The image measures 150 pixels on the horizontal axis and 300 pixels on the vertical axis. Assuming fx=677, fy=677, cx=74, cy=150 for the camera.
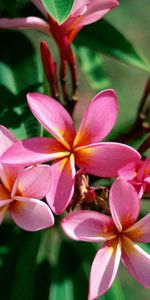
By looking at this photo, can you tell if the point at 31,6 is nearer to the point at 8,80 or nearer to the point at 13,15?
the point at 13,15

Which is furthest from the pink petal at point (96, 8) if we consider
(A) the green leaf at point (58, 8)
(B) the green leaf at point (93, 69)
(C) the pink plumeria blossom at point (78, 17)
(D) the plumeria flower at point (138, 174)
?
(B) the green leaf at point (93, 69)

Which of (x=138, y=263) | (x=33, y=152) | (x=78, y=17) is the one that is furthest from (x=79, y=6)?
(x=138, y=263)

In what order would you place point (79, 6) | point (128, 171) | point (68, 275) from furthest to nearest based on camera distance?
point (68, 275) → point (79, 6) → point (128, 171)

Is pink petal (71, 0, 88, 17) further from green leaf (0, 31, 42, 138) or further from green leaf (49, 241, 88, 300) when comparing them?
green leaf (49, 241, 88, 300)

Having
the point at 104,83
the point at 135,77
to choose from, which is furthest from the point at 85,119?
the point at 135,77

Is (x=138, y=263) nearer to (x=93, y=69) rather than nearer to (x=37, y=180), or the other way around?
(x=37, y=180)

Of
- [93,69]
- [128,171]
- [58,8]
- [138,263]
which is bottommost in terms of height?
[93,69]

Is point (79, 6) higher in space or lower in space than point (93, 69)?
higher
